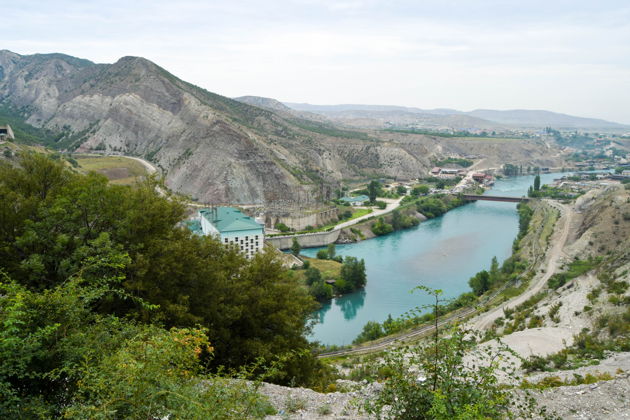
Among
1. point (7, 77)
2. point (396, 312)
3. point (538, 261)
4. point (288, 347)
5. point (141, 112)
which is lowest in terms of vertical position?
point (396, 312)

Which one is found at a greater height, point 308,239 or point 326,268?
point 308,239

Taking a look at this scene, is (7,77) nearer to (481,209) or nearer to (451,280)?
(481,209)

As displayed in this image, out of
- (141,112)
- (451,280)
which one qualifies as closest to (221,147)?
(141,112)

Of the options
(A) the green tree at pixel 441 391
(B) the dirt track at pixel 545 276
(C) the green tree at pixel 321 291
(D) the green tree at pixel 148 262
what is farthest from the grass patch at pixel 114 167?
(A) the green tree at pixel 441 391

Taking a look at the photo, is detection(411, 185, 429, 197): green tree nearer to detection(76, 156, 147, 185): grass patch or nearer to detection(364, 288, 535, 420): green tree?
detection(76, 156, 147, 185): grass patch

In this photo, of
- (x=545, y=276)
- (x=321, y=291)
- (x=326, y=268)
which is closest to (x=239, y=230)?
(x=326, y=268)

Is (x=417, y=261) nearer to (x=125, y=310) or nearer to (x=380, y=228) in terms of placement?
(x=380, y=228)
